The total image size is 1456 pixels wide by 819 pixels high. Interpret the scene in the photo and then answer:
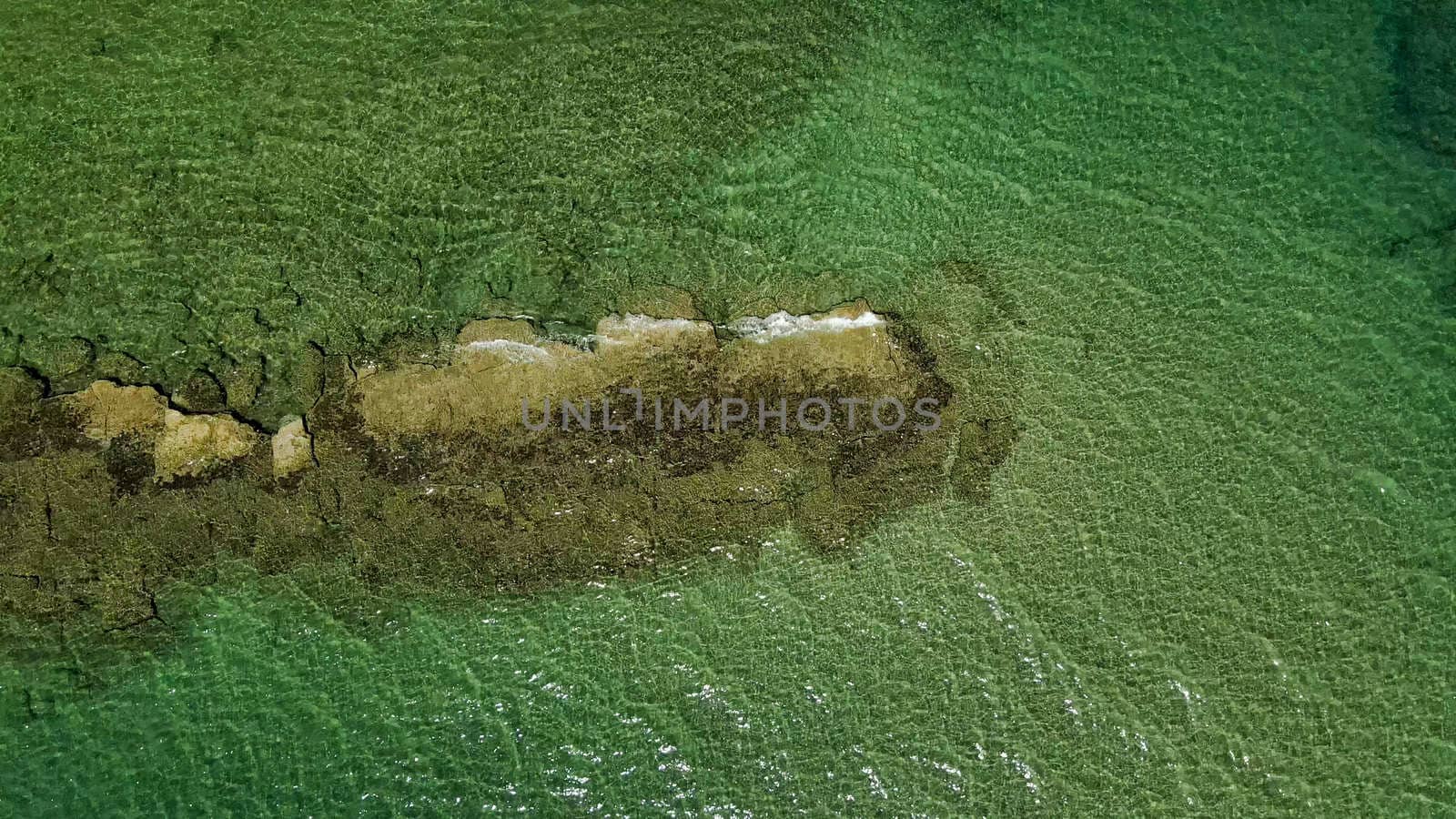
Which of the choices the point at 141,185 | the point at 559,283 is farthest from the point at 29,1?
the point at 559,283

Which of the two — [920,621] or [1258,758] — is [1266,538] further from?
[920,621]

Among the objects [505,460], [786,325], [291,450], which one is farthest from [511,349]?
[786,325]

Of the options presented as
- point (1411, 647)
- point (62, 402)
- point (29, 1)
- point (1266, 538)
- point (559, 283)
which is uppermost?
point (29, 1)

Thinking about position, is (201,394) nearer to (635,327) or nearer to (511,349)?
(511,349)

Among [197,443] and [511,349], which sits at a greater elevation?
[511,349]

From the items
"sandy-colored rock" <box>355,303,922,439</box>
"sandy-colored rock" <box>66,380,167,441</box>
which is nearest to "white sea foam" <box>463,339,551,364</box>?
"sandy-colored rock" <box>355,303,922,439</box>

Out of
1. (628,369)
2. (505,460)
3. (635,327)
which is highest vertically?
(635,327)
